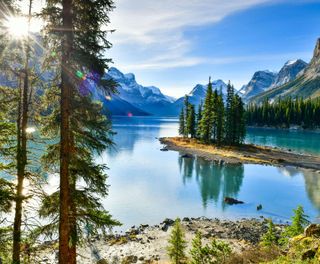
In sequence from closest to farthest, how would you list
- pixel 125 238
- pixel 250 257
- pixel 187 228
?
pixel 250 257, pixel 125 238, pixel 187 228

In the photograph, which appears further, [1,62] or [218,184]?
[218,184]

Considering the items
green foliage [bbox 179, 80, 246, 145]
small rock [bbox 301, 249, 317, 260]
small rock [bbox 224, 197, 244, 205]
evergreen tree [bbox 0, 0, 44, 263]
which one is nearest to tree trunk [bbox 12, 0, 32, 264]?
evergreen tree [bbox 0, 0, 44, 263]

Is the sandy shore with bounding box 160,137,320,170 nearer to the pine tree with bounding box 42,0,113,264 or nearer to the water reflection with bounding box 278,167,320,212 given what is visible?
the water reflection with bounding box 278,167,320,212

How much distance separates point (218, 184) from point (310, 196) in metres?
14.1

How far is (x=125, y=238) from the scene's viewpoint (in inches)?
1134

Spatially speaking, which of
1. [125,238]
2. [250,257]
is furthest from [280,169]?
[250,257]

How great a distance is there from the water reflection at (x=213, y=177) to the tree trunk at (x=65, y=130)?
31.3 m

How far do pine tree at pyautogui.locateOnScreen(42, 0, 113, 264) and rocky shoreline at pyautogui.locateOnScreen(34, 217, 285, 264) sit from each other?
1214cm

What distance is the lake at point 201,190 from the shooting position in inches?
1496

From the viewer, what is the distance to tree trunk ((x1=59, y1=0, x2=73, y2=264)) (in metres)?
11.0

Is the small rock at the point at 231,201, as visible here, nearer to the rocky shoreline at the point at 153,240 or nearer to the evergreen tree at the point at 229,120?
the rocky shoreline at the point at 153,240

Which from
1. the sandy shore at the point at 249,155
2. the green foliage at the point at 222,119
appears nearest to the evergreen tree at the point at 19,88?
the sandy shore at the point at 249,155

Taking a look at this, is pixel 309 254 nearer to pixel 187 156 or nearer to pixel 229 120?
pixel 187 156

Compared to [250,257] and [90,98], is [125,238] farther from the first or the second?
[90,98]
